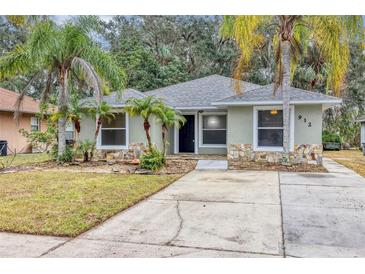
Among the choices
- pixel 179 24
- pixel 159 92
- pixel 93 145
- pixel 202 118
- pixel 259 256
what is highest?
pixel 179 24

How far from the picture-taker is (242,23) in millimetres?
10281

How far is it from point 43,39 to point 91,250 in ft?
29.9

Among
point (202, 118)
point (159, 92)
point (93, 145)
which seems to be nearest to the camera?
point (93, 145)

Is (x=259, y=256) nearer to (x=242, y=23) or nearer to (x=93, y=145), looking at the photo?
(x=242, y=23)

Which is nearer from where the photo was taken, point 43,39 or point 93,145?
point 43,39

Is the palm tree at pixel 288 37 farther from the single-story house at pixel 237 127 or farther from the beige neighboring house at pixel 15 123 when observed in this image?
the beige neighboring house at pixel 15 123

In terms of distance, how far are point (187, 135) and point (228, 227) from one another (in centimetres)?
1163

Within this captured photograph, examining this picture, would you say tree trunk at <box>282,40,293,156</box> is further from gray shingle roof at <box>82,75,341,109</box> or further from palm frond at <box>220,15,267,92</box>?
palm frond at <box>220,15,267,92</box>

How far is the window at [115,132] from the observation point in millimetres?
14094

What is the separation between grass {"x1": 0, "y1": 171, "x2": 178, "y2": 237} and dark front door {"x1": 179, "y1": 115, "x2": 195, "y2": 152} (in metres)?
6.69

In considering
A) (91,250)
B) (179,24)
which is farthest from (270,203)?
(179,24)

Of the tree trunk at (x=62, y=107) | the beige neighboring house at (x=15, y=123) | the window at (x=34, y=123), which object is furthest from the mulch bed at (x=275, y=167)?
the window at (x=34, y=123)

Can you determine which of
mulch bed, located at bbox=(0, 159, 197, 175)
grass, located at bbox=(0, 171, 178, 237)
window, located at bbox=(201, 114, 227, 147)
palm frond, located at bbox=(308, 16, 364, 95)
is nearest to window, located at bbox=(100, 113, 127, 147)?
mulch bed, located at bbox=(0, 159, 197, 175)

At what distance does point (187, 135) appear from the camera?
1628 cm
